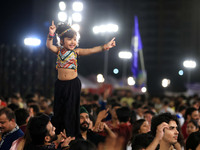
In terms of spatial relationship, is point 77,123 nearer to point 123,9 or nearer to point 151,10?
Result: point 123,9

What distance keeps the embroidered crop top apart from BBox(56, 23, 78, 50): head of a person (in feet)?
0.21

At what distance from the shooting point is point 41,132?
4859 millimetres

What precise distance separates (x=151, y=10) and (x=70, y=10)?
376 ft

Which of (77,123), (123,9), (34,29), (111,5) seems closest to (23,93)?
(34,29)

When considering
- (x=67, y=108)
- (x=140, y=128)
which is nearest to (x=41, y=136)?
(x=67, y=108)

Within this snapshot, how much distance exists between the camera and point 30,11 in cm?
2091

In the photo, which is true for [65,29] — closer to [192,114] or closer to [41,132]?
[41,132]

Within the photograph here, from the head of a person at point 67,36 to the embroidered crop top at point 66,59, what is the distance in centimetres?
6

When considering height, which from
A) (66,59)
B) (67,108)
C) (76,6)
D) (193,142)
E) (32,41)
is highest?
(76,6)

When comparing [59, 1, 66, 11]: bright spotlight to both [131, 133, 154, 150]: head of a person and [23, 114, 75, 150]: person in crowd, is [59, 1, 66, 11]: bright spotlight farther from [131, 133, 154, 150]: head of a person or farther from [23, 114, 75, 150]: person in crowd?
[131, 133, 154, 150]: head of a person

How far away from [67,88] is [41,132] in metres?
0.68

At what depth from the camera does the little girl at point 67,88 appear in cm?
521

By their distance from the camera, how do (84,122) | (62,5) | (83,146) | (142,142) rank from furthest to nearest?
(62,5)
(84,122)
(142,142)
(83,146)

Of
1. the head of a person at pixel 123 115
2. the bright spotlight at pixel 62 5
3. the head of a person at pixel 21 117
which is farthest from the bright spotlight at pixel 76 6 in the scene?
the head of a person at pixel 21 117
